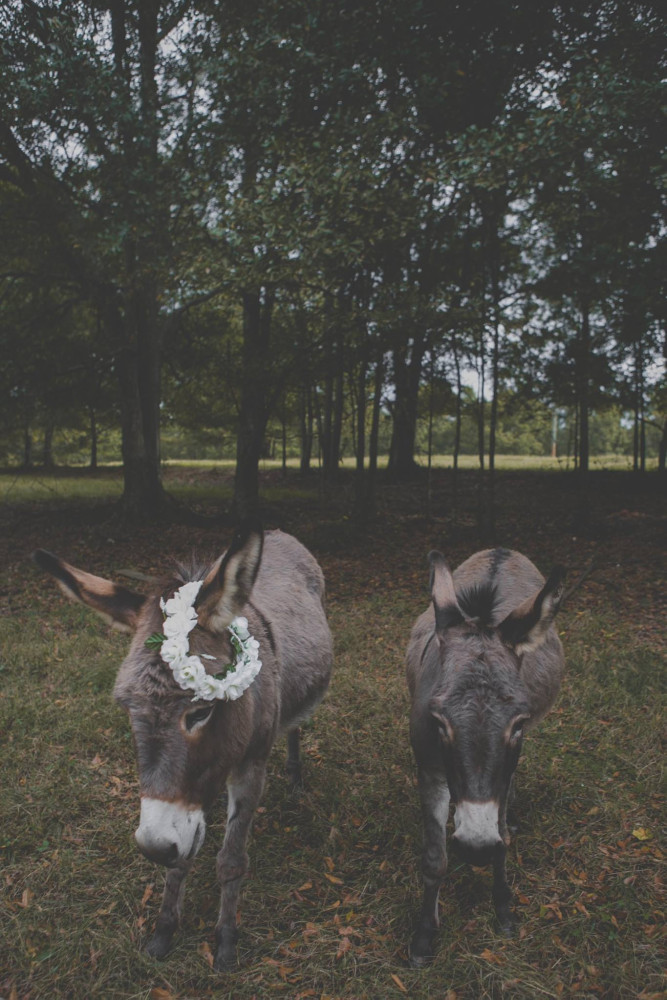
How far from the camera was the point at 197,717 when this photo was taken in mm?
2561

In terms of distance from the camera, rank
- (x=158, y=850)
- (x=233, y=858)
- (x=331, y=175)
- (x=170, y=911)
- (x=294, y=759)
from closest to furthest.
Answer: (x=158, y=850)
(x=233, y=858)
(x=170, y=911)
(x=294, y=759)
(x=331, y=175)

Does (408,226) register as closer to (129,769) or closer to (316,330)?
(316,330)

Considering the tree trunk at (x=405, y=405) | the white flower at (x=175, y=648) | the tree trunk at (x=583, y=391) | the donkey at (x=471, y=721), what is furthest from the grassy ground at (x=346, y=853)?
the tree trunk at (x=405, y=405)

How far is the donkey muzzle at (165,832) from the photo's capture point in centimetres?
234

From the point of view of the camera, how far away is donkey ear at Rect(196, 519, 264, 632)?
252cm

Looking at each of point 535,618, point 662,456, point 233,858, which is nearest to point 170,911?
point 233,858

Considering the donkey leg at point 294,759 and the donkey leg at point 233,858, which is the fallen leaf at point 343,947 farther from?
the donkey leg at point 294,759

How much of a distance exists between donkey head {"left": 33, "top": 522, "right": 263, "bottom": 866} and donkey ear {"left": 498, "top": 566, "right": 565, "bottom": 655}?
4.35 ft

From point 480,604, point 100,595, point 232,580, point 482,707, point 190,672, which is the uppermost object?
point 232,580

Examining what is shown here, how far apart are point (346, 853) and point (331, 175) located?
30.1 feet

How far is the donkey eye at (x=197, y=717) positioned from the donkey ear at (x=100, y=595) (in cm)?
57

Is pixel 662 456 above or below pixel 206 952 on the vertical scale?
above

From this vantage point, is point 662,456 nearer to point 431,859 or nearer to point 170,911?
point 431,859

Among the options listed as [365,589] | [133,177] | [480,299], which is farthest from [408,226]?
[365,589]
